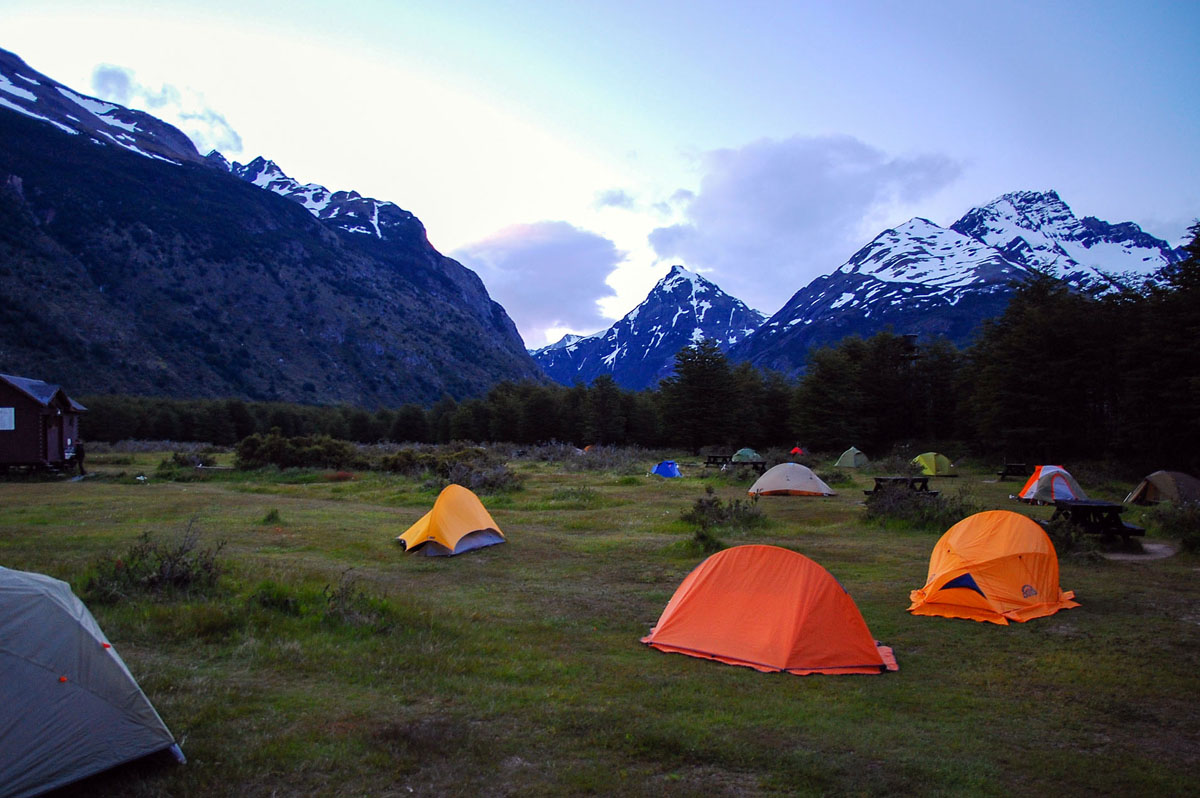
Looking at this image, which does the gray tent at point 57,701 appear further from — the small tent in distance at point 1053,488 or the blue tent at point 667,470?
the blue tent at point 667,470

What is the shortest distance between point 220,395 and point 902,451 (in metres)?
81.3

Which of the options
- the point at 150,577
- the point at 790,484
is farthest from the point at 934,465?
the point at 150,577

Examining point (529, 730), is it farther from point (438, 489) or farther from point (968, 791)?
point (438, 489)

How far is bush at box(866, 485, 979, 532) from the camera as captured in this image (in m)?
15.9

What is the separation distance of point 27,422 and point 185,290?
263 feet

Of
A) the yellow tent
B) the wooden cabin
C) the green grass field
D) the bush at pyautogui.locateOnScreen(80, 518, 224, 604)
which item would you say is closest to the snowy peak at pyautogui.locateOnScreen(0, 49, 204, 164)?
the wooden cabin

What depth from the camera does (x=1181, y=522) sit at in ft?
45.2

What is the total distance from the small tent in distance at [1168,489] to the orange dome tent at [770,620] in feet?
49.1

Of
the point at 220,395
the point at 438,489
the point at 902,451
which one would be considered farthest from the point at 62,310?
the point at 902,451

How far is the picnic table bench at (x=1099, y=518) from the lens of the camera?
13.4 meters

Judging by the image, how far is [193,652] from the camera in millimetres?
6949

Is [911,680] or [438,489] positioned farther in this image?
[438,489]

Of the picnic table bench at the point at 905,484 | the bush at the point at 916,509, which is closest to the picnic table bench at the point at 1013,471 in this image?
the picnic table bench at the point at 905,484

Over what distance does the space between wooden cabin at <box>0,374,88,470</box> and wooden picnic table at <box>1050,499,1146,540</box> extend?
36.0m
